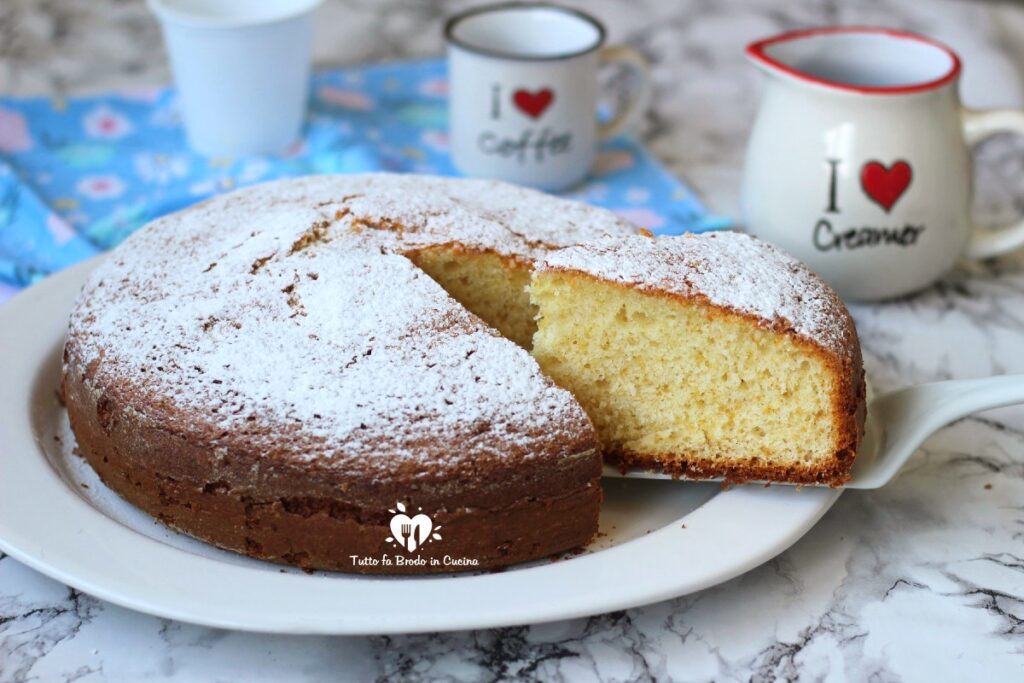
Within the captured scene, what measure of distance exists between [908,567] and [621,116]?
56.8 inches

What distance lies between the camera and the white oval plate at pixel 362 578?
119cm

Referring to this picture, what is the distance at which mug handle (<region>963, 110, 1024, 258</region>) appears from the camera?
2.02 meters

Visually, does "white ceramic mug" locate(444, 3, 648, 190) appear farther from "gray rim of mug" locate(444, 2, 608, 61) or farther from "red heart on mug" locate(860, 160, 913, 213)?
"red heart on mug" locate(860, 160, 913, 213)

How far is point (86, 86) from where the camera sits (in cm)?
288

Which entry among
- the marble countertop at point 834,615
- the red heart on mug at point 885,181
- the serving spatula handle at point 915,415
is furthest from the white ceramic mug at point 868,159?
the serving spatula handle at point 915,415

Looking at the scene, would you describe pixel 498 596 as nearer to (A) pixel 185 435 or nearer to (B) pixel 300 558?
Result: (B) pixel 300 558

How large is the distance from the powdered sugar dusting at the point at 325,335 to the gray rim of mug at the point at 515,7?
639 mm

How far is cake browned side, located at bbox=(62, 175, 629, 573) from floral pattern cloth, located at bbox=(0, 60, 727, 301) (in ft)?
2.27

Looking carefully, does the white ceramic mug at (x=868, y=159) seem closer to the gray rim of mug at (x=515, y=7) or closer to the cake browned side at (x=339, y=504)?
the gray rim of mug at (x=515, y=7)

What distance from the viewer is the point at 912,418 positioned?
1.53 m

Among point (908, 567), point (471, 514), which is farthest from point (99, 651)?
point (908, 567)

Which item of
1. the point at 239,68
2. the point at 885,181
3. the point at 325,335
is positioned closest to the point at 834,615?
the point at 325,335

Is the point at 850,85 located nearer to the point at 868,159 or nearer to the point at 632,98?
the point at 868,159

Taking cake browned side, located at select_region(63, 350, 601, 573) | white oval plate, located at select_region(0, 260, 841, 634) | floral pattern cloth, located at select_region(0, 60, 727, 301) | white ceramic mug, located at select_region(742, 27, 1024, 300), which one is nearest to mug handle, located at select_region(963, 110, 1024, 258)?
white ceramic mug, located at select_region(742, 27, 1024, 300)
